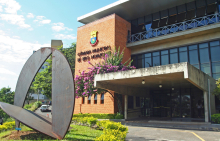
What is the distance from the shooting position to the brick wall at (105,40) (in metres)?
20.9

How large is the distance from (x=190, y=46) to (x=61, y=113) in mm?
16196

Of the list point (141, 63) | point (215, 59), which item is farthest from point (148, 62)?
point (215, 59)

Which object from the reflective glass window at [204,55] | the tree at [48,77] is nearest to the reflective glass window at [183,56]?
the reflective glass window at [204,55]

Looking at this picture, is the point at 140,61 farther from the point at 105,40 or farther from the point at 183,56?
the point at 183,56

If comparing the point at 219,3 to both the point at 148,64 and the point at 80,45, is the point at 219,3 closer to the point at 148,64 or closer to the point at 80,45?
the point at 148,64

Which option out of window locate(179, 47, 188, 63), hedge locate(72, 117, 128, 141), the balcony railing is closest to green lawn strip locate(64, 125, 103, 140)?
hedge locate(72, 117, 128, 141)

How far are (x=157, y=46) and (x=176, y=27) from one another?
2.83 metres

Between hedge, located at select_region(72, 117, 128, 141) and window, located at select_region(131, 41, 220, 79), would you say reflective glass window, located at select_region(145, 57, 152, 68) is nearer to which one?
window, located at select_region(131, 41, 220, 79)

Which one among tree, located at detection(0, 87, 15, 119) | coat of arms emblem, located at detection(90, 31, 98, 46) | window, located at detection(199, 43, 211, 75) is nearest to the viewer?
window, located at detection(199, 43, 211, 75)

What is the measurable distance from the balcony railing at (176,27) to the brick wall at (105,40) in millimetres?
1650

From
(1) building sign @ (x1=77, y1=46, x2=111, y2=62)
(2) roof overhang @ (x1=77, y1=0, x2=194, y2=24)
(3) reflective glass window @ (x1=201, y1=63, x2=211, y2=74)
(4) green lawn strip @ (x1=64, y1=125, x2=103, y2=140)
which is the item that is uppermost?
(2) roof overhang @ (x1=77, y1=0, x2=194, y2=24)

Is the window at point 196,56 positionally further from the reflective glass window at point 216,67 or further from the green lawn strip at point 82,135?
the green lawn strip at point 82,135

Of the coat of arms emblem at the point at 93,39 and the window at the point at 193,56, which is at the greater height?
the coat of arms emblem at the point at 93,39

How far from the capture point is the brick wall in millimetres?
20866
